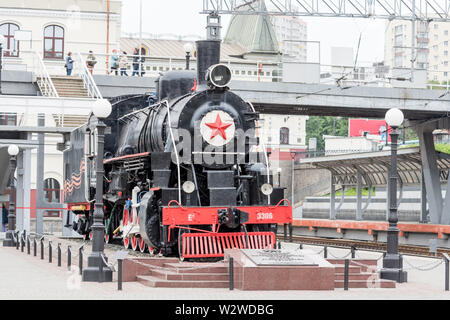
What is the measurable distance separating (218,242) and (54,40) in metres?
43.7

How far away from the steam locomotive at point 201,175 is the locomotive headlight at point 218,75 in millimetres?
22

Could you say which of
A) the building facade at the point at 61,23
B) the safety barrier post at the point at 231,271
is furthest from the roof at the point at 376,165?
the building facade at the point at 61,23

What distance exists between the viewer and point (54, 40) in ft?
190

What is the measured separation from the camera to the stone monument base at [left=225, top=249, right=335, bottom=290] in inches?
547

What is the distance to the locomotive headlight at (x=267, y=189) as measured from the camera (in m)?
18.2

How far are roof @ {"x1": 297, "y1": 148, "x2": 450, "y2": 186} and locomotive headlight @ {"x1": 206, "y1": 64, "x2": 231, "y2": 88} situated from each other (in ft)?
49.9

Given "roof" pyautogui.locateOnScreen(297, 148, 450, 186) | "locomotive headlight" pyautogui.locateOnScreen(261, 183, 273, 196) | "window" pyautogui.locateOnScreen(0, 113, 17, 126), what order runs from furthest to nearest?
"window" pyautogui.locateOnScreen(0, 113, 17, 126)
"roof" pyautogui.locateOnScreen(297, 148, 450, 186)
"locomotive headlight" pyautogui.locateOnScreen(261, 183, 273, 196)

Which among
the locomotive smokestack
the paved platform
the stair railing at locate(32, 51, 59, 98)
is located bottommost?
the paved platform

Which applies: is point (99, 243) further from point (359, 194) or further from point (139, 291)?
point (359, 194)

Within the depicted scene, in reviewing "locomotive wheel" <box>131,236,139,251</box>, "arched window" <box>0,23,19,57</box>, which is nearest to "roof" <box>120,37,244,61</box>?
"arched window" <box>0,23,19,57</box>

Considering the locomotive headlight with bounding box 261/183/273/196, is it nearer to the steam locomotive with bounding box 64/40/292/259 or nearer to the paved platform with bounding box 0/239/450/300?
the steam locomotive with bounding box 64/40/292/259

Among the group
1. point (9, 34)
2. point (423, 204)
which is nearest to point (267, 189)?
point (423, 204)

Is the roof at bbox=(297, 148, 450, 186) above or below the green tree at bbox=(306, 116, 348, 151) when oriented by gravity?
below

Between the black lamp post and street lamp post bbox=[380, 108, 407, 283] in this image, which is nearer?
the black lamp post
